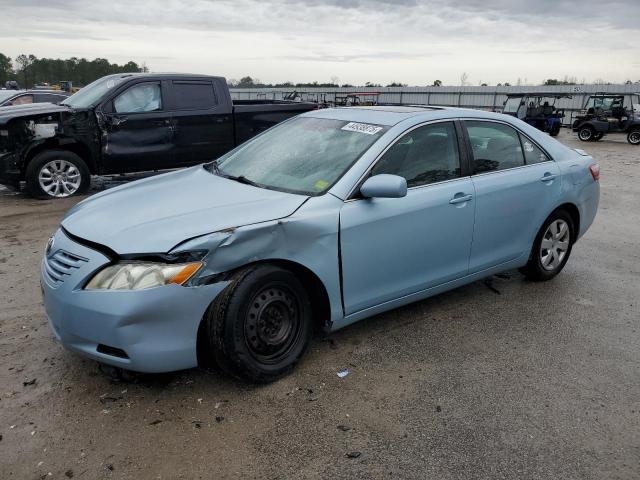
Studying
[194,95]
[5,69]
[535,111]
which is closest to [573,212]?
[194,95]

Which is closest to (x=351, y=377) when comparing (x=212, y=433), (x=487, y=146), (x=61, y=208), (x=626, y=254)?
(x=212, y=433)

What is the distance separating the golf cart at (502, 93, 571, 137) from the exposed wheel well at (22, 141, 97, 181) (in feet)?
68.0

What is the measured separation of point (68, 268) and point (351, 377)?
1.73 meters

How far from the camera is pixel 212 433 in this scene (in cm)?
270

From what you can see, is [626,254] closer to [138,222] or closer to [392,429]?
[392,429]

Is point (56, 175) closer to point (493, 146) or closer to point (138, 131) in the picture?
point (138, 131)

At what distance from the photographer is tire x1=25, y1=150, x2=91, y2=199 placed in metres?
7.83

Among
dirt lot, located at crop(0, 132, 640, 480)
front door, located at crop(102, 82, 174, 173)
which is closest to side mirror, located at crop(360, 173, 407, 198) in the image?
dirt lot, located at crop(0, 132, 640, 480)

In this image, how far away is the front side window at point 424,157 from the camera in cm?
358

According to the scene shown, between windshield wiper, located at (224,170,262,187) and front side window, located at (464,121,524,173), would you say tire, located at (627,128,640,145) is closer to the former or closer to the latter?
front side window, located at (464,121,524,173)

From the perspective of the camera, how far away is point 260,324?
3.02 meters

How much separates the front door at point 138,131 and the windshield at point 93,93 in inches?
9.4

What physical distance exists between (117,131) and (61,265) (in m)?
5.65

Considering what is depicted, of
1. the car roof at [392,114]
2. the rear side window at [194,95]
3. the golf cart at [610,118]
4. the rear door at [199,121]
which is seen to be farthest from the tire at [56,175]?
the golf cart at [610,118]
